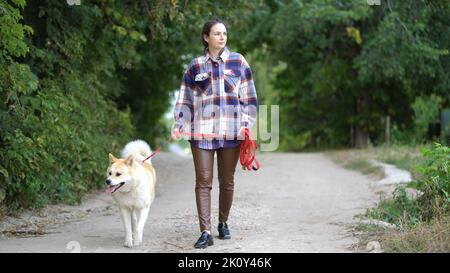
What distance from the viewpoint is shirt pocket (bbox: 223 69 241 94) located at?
657 cm

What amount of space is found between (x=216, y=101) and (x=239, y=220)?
83.7 inches

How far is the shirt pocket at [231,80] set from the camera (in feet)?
21.5

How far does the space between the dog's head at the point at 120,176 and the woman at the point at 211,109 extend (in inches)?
22.2

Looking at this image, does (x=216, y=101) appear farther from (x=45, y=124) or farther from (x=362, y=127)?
(x=362, y=127)

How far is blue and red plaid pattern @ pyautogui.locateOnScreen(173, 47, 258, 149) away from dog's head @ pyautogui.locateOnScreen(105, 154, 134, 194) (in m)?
0.61

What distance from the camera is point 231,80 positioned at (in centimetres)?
658

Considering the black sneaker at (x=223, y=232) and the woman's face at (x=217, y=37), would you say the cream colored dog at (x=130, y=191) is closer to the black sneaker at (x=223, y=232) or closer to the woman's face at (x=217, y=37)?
the black sneaker at (x=223, y=232)

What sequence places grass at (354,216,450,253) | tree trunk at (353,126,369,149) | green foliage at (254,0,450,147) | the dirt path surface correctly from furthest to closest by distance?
tree trunk at (353,126,369,149) < green foliage at (254,0,450,147) < the dirt path surface < grass at (354,216,450,253)

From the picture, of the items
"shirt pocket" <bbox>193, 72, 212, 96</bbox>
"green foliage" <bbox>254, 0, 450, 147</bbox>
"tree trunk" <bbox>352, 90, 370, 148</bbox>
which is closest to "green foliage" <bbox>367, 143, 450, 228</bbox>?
"shirt pocket" <bbox>193, 72, 212, 96</bbox>

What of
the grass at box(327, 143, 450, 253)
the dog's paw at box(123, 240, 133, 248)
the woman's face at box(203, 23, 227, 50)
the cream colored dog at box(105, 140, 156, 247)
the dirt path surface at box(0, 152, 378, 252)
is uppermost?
the woman's face at box(203, 23, 227, 50)

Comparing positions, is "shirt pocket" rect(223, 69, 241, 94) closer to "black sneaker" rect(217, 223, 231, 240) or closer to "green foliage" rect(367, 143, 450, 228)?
"black sneaker" rect(217, 223, 231, 240)

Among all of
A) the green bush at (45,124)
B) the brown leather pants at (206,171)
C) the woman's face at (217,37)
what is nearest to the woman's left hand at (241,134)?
the brown leather pants at (206,171)

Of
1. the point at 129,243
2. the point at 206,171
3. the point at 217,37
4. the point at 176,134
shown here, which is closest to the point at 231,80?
the point at 217,37
